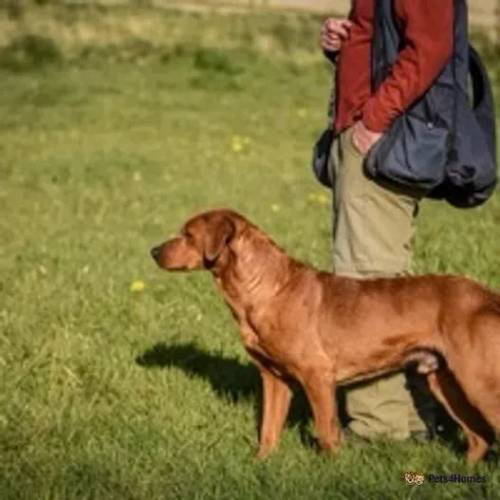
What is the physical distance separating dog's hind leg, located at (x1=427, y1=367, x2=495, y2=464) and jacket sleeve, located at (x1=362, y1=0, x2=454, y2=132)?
1.17 meters

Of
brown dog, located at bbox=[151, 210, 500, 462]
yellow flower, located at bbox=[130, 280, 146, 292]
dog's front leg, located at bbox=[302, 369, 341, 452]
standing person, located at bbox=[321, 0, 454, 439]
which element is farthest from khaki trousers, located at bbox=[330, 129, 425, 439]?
yellow flower, located at bbox=[130, 280, 146, 292]

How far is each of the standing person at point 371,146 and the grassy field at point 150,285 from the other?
0.26 m

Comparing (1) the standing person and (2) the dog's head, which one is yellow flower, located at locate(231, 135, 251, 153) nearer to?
(1) the standing person

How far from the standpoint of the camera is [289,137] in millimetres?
15898

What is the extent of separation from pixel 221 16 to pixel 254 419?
20.5 meters

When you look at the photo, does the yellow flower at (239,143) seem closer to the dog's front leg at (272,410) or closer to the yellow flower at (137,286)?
the yellow flower at (137,286)

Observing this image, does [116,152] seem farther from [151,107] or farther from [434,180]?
[434,180]

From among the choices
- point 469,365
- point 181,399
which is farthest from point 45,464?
point 469,365

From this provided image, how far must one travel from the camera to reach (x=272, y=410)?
5.41m

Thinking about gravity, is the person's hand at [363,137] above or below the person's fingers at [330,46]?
below

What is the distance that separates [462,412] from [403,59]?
5.17 ft

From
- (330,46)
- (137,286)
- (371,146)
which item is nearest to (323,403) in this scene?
(371,146)

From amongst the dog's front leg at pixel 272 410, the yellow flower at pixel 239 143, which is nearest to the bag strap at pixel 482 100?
the dog's front leg at pixel 272 410

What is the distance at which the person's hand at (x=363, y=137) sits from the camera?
5.20 metres
